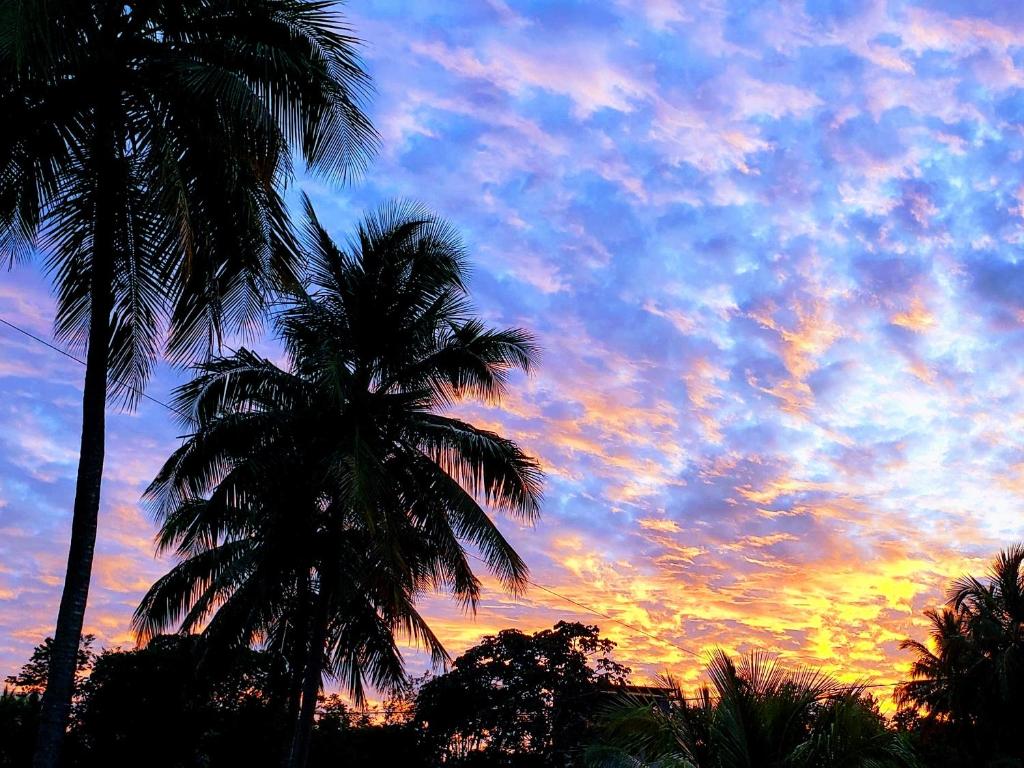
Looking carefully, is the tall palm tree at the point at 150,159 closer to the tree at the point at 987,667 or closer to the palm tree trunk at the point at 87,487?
the palm tree trunk at the point at 87,487

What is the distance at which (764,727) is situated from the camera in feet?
37.7

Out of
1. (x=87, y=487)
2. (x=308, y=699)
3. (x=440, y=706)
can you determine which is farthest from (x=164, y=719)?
(x=87, y=487)

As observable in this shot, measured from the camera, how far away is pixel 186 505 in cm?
1941

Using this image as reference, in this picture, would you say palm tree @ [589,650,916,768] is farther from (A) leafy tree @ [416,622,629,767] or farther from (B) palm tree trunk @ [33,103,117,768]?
(A) leafy tree @ [416,622,629,767]

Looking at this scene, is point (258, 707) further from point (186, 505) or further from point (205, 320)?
point (205, 320)

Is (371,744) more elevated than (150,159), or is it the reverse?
(150,159)

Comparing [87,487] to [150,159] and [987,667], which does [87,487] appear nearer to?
[150,159]

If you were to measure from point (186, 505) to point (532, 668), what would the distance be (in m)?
13.4

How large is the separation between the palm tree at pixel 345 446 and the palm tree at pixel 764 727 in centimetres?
543

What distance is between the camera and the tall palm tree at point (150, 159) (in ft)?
31.2

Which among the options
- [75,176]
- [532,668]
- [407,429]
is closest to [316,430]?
[407,429]

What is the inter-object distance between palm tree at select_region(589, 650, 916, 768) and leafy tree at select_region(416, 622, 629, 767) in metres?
15.8

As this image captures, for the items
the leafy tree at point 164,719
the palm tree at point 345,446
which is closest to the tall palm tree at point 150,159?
the palm tree at point 345,446

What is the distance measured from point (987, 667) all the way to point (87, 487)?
33.2 meters
